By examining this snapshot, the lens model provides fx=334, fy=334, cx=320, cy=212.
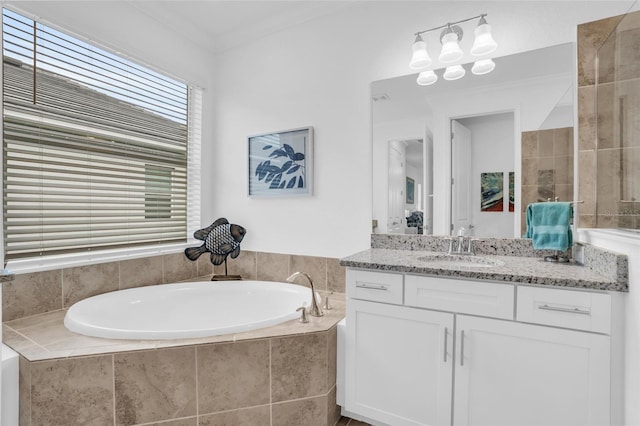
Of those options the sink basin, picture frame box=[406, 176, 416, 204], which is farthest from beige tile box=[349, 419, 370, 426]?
picture frame box=[406, 176, 416, 204]

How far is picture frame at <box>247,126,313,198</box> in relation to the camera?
2504 millimetres

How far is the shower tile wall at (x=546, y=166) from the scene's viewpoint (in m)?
1.77

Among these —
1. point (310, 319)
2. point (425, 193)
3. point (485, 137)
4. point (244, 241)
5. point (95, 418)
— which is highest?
point (485, 137)

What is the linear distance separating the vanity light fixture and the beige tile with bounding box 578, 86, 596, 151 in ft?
1.57

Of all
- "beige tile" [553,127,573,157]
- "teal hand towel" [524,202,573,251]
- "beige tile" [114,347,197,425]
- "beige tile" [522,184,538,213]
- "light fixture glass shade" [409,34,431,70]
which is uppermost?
"light fixture glass shade" [409,34,431,70]

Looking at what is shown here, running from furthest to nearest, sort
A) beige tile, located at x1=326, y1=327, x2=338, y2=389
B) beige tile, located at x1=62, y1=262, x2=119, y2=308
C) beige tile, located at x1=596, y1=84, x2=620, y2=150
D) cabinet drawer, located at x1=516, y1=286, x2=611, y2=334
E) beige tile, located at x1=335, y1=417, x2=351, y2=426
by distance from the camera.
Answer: beige tile, located at x1=62, y1=262, x2=119, y2=308 → beige tile, located at x1=335, y1=417, x2=351, y2=426 → beige tile, located at x1=326, y1=327, x2=338, y2=389 → beige tile, located at x1=596, y1=84, x2=620, y2=150 → cabinet drawer, located at x1=516, y1=286, x2=611, y2=334

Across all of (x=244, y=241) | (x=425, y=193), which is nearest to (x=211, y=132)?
(x=244, y=241)

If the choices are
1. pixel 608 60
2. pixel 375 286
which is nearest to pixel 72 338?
pixel 375 286

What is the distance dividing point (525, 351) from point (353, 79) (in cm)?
188

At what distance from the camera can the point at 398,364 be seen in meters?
1.63

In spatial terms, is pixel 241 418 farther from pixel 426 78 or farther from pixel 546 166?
pixel 426 78

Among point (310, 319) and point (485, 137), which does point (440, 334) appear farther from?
point (485, 137)

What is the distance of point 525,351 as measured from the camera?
4.55 feet

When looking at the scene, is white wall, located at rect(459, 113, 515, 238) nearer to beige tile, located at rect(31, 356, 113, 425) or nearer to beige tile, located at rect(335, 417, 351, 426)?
beige tile, located at rect(335, 417, 351, 426)
